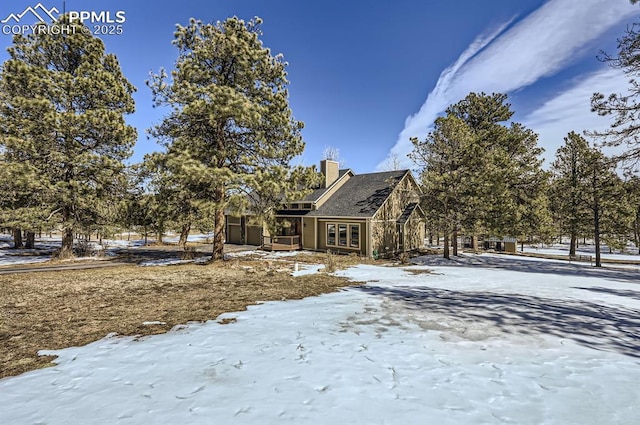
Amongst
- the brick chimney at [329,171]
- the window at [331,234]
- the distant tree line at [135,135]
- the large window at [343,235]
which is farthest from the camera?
the brick chimney at [329,171]

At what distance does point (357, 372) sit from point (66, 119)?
17.9m

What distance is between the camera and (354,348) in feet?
16.9

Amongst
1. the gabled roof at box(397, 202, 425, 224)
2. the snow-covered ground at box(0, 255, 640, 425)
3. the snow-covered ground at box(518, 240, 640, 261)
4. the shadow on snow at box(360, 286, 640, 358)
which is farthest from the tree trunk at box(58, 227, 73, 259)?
the snow-covered ground at box(518, 240, 640, 261)

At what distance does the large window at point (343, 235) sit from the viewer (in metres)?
21.1

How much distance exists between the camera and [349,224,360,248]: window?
20898 mm

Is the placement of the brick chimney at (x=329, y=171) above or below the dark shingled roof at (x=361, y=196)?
above

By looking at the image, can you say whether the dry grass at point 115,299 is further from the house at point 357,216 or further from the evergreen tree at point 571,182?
the evergreen tree at point 571,182

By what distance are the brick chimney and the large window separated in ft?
14.7

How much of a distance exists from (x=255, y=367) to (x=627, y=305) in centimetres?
969

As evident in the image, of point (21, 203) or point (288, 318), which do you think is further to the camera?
point (21, 203)

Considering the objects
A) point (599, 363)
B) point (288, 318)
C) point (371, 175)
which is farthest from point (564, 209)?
point (288, 318)

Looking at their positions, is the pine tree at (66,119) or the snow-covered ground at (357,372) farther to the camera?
the pine tree at (66,119)

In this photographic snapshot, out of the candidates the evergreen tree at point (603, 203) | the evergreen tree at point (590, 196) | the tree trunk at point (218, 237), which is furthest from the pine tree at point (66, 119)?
the evergreen tree at point (603, 203)

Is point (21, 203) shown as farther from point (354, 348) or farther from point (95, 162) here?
point (354, 348)
